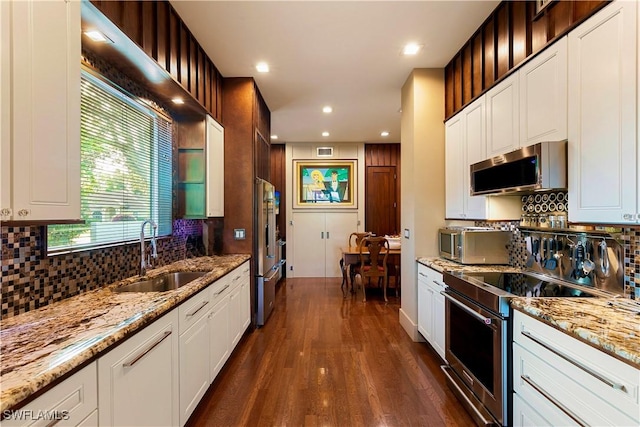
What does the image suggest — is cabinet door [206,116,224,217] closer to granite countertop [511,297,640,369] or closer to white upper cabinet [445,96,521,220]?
white upper cabinet [445,96,521,220]

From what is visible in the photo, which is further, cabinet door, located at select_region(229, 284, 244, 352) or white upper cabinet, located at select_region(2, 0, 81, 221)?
cabinet door, located at select_region(229, 284, 244, 352)

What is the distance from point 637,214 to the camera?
1.26 meters

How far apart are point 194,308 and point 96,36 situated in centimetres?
174

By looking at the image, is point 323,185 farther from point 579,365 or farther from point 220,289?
point 579,365

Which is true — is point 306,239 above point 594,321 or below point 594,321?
below

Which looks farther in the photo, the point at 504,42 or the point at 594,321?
the point at 504,42

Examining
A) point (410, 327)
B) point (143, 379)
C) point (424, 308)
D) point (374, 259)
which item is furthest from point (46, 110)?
point (374, 259)

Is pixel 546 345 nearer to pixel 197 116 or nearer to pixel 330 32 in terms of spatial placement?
pixel 330 32

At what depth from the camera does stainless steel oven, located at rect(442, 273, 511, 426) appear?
1.61 metres

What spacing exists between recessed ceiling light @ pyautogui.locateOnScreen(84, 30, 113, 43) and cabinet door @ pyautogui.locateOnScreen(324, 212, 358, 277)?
16.6 ft

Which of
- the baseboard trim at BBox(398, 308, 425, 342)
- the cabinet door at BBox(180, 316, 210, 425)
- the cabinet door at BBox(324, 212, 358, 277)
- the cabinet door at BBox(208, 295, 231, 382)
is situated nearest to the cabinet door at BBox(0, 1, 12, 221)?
the cabinet door at BBox(180, 316, 210, 425)

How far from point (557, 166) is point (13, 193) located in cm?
255

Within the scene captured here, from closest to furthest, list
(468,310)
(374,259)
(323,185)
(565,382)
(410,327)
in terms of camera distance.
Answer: (565,382)
(468,310)
(410,327)
(374,259)
(323,185)

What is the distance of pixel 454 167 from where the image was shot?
2895mm
